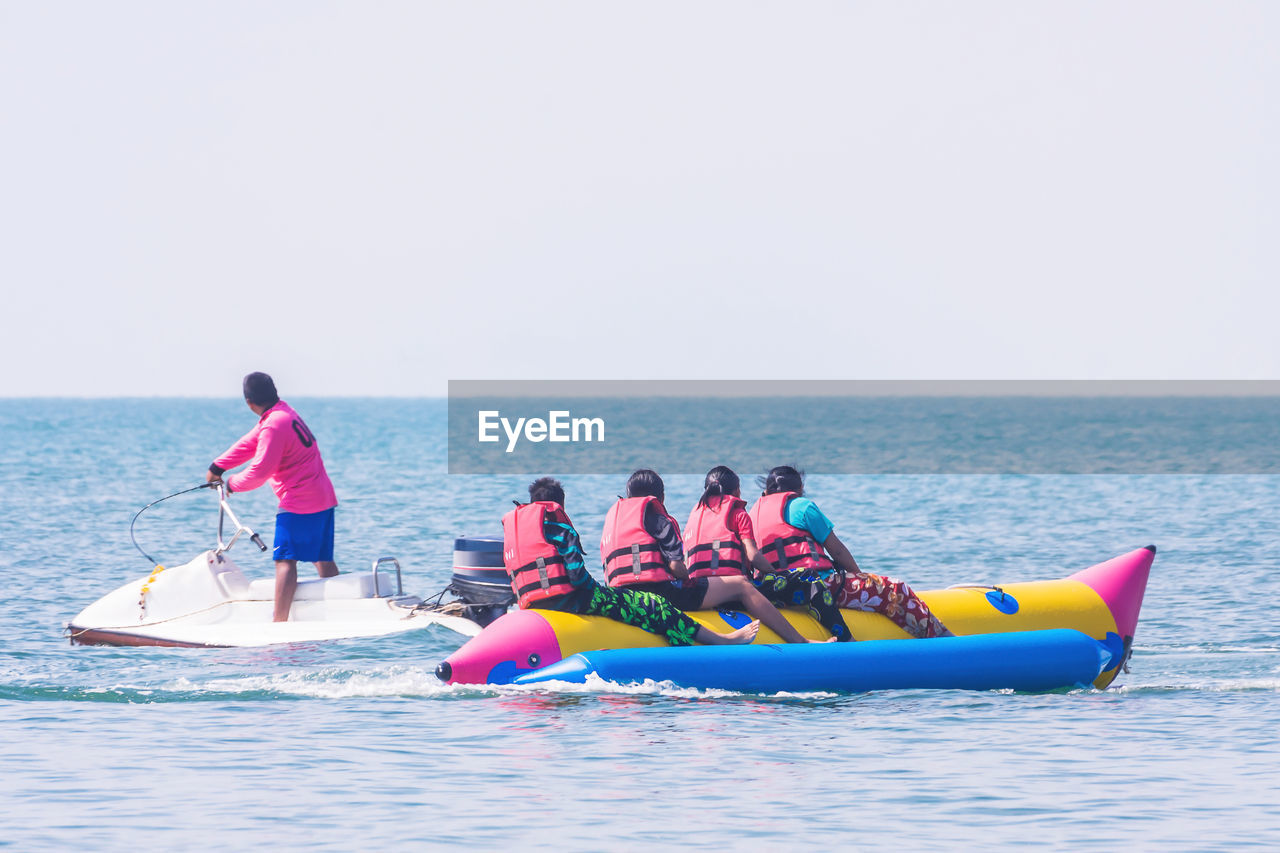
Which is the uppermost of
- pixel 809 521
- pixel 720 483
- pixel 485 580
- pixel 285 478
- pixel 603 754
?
pixel 720 483

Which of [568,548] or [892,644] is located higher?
[568,548]

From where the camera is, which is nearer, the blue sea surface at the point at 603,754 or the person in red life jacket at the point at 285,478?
the blue sea surface at the point at 603,754

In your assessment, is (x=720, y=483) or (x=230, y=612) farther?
(x=230, y=612)

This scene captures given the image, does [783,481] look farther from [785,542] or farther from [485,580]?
[485,580]

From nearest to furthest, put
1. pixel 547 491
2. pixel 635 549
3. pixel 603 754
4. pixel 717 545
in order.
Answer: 1. pixel 603 754
2. pixel 547 491
3. pixel 635 549
4. pixel 717 545

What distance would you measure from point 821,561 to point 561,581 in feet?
5.75

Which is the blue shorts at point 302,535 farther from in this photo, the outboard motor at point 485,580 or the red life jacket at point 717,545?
the red life jacket at point 717,545

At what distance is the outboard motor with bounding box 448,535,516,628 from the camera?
11250 mm

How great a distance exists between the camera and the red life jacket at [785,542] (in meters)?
10.4

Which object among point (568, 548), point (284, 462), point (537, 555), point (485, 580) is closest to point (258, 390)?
point (284, 462)

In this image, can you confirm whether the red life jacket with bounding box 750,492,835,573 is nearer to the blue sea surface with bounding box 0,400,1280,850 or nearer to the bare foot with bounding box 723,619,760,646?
the bare foot with bounding box 723,619,760,646

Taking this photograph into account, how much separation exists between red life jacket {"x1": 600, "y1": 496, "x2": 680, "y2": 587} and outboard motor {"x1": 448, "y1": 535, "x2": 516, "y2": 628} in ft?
4.90

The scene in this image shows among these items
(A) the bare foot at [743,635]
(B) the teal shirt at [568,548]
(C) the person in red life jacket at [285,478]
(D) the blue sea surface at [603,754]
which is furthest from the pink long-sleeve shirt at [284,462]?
(A) the bare foot at [743,635]

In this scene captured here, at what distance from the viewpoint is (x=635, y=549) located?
9.88 metres
